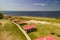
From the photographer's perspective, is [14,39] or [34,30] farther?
[34,30]

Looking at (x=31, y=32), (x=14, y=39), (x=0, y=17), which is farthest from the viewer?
(x=0, y=17)

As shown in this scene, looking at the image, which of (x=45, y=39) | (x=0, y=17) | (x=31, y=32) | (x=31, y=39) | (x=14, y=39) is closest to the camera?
(x=45, y=39)

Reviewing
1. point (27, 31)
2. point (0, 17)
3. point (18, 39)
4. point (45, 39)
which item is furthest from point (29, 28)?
point (0, 17)

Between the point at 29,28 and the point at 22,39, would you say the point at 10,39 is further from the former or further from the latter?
the point at 29,28

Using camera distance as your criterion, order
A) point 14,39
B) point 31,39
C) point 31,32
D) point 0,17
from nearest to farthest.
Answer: point 31,39 → point 14,39 → point 31,32 → point 0,17

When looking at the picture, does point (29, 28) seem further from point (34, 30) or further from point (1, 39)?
point (1, 39)

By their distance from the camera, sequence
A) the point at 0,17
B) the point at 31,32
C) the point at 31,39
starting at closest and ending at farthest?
the point at 31,39
the point at 31,32
the point at 0,17

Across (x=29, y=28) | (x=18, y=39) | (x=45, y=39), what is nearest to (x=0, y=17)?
(x=29, y=28)

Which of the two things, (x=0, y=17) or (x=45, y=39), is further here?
(x=0, y=17)
